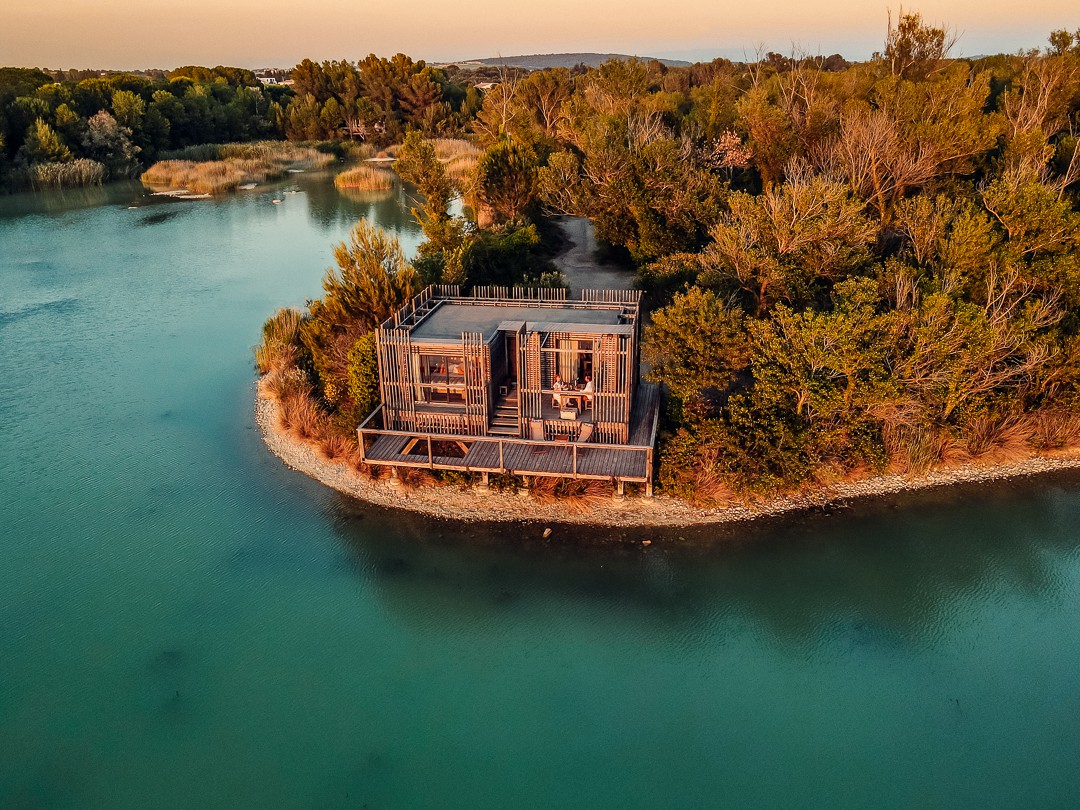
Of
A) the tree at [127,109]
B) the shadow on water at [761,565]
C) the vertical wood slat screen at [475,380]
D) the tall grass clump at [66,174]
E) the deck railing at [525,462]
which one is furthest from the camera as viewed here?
the tree at [127,109]

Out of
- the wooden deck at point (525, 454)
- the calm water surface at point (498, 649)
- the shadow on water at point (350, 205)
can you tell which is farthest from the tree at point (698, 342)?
the shadow on water at point (350, 205)

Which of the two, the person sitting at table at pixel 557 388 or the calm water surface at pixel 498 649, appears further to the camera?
the person sitting at table at pixel 557 388

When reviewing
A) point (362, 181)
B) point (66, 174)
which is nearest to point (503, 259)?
point (362, 181)

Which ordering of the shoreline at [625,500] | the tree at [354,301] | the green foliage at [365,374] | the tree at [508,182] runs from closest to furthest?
the shoreline at [625,500] → the green foliage at [365,374] → the tree at [354,301] → the tree at [508,182]

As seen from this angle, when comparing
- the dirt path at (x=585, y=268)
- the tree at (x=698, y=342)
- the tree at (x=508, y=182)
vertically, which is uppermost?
the tree at (x=508, y=182)

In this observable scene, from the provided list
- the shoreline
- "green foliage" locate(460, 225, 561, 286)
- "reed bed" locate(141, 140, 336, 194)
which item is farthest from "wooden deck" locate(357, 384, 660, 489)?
"reed bed" locate(141, 140, 336, 194)

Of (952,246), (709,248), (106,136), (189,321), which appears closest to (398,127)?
(106,136)

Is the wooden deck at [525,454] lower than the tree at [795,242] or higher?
lower

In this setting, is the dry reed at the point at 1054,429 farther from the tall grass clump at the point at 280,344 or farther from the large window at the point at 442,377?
the tall grass clump at the point at 280,344
